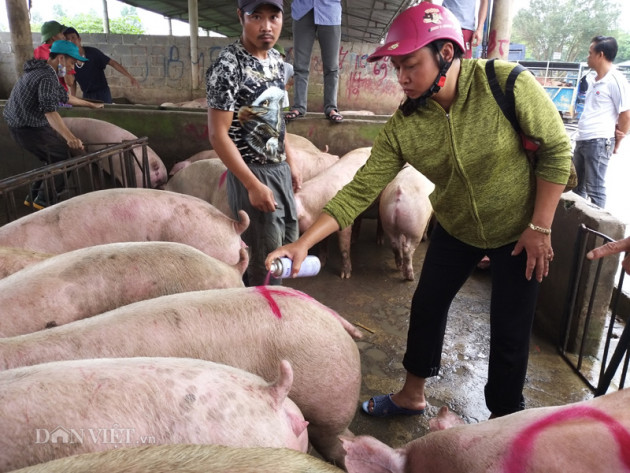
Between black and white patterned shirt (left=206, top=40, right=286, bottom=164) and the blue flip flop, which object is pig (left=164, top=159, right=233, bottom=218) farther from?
the blue flip flop

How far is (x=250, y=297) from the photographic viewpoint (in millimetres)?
1921

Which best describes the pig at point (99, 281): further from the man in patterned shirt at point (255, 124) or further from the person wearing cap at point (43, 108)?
the person wearing cap at point (43, 108)

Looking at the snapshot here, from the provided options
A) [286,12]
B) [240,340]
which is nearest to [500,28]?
[240,340]

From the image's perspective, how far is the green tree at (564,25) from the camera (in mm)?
42156

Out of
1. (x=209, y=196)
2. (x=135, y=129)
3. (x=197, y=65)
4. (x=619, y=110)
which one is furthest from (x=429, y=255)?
(x=197, y=65)

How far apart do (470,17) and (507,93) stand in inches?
152

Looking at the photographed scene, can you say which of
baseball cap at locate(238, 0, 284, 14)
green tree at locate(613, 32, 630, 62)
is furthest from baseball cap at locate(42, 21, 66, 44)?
green tree at locate(613, 32, 630, 62)

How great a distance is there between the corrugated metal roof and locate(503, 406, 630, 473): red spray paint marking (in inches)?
569

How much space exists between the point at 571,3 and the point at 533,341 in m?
52.0

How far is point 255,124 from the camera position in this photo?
8.94ft

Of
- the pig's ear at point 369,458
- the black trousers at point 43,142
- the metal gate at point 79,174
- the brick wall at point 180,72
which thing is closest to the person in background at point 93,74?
the metal gate at point 79,174

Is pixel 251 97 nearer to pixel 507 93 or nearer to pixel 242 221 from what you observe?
pixel 242 221

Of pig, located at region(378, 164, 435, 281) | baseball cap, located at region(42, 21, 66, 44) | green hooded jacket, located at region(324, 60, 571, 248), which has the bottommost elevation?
pig, located at region(378, 164, 435, 281)

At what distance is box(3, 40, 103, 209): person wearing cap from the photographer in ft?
15.3
